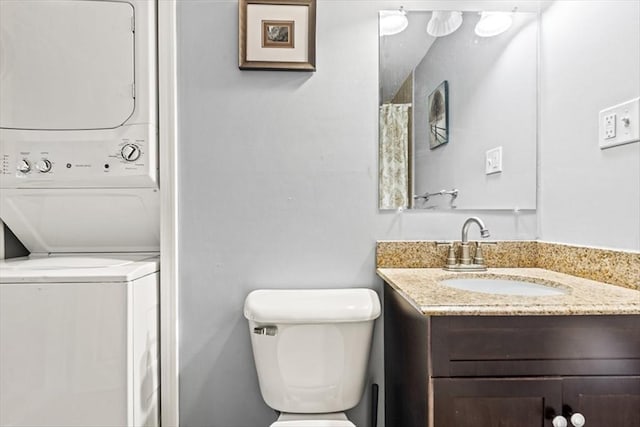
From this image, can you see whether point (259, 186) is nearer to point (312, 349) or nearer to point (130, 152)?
point (130, 152)

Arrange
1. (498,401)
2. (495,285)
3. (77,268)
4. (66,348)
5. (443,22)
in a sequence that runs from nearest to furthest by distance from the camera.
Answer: (498,401) < (66,348) < (77,268) < (495,285) < (443,22)

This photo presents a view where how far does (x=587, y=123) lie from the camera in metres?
1.35

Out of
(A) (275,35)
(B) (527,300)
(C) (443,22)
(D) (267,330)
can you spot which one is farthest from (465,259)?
(A) (275,35)

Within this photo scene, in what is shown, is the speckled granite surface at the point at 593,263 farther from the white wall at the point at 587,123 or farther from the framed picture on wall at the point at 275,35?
the framed picture on wall at the point at 275,35

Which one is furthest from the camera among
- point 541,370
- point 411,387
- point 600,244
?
point 600,244

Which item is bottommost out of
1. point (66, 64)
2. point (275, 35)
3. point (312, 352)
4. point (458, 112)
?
point (312, 352)

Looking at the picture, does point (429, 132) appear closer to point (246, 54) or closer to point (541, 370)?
point (246, 54)

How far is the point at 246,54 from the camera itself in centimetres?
153

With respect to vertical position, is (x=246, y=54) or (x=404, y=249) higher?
(x=246, y=54)

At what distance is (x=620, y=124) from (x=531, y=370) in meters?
0.77

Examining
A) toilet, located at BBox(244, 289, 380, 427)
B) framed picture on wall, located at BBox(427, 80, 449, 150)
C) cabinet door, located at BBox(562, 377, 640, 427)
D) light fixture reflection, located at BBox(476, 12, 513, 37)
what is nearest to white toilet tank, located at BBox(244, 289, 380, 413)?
toilet, located at BBox(244, 289, 380, 427)

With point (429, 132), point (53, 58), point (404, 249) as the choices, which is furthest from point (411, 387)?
point (53, 58)

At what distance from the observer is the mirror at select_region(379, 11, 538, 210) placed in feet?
5.19

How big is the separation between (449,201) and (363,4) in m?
0.82
